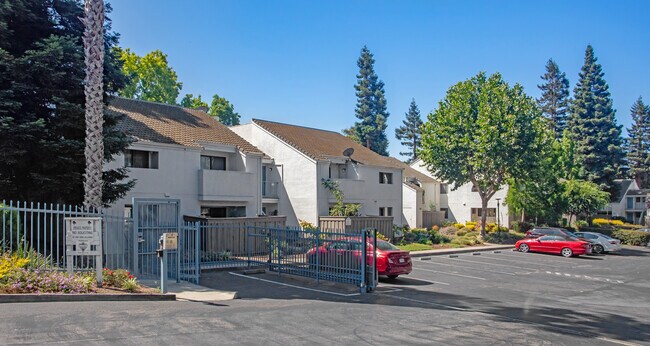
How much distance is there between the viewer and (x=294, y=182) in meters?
33.7

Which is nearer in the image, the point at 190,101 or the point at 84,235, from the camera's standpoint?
the point at 84,235

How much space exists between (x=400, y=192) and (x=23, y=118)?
27916 millimetres

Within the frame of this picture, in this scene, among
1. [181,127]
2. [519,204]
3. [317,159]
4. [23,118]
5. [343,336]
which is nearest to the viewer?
[343,336]

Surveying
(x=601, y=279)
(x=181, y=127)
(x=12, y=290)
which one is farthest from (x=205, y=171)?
(x=601, y=279)

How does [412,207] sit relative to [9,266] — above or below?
above

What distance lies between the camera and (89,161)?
14594 millimetres

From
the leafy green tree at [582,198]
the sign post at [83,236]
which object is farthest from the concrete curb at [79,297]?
the leafy green tree at [582,198]

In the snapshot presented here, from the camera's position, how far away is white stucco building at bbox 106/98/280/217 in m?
24.5

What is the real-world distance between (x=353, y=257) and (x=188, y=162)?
13.6 meters

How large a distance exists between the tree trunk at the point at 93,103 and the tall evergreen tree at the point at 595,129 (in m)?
58.2

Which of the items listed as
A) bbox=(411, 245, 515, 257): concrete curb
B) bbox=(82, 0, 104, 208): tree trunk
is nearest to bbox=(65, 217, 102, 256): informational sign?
bbox=(82, 0, 104, 208): tree trunk

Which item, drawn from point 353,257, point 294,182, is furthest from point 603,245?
point 353,257

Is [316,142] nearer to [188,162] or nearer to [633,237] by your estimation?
[188,162]

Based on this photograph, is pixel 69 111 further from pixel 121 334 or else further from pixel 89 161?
pixel 121 334
